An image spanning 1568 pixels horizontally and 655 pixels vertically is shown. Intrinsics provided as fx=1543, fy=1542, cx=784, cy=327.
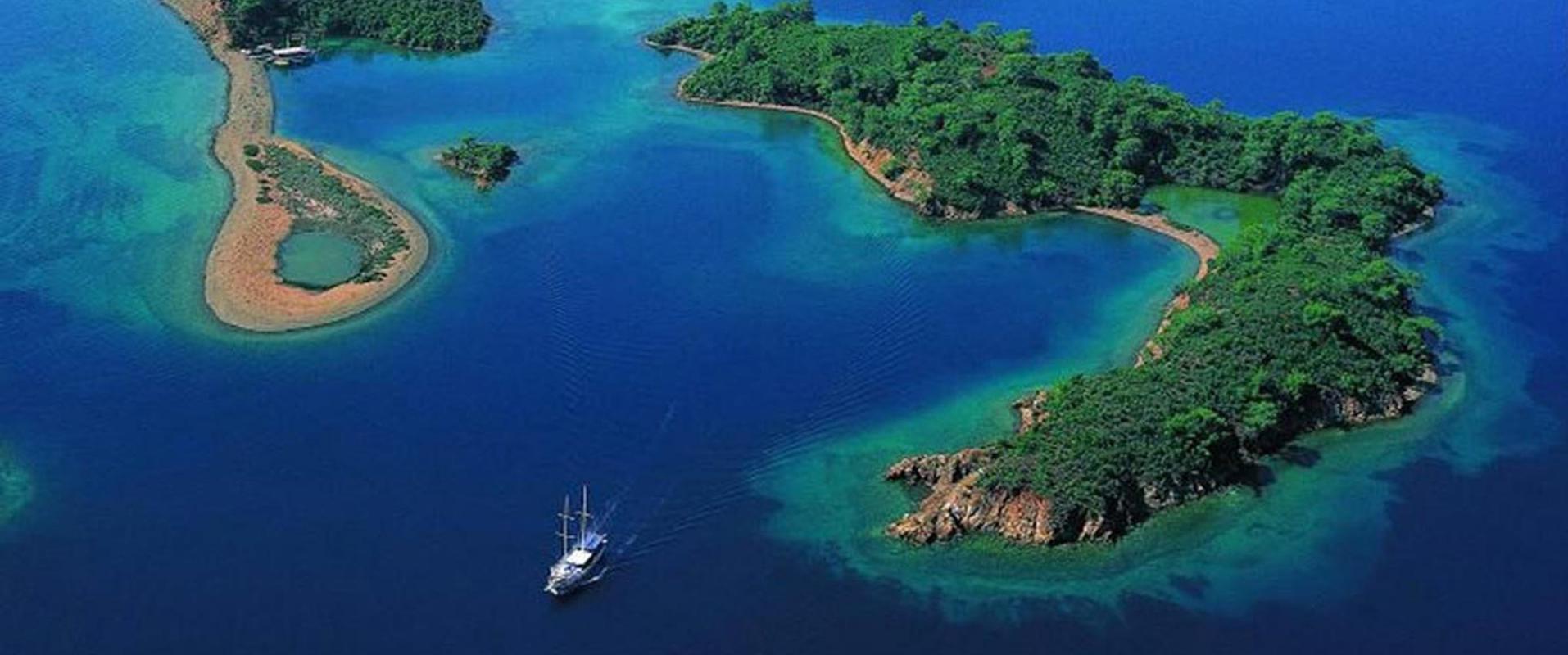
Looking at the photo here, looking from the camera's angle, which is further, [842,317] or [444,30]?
[444,30]

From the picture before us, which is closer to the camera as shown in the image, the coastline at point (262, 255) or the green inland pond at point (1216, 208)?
the coastline at point (262, 255)

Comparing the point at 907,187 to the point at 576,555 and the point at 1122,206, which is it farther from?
the point at 576,555

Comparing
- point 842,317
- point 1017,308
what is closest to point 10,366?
point 842,317

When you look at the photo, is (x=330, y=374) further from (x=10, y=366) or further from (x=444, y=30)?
(x=444, y=30)

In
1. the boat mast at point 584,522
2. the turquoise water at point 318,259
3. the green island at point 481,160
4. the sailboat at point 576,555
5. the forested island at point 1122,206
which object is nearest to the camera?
the sailboat at point 576,555

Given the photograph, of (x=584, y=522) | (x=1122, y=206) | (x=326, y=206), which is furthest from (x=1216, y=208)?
(x=326, y=206)

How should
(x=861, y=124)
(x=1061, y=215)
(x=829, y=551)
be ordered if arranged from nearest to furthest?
1. (x=829, y=551)
2. (x=1061, y=215)
3. (x=861, y=124)

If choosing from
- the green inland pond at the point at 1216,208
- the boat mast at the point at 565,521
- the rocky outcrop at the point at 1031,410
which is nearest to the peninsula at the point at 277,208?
the boat mast at the point at 565,521

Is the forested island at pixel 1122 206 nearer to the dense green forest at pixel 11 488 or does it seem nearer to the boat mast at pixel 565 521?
the boat mast at pixel 565 521
